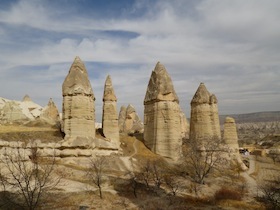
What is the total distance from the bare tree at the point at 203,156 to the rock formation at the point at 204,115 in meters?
2.08

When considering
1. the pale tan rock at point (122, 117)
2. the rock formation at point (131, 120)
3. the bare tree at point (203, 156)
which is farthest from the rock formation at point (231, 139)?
the pale tan rock at point (122, 117)

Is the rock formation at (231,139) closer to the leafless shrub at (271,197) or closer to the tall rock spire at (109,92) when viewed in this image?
the leafless shrub at (271,197)

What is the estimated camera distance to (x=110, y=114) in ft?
120

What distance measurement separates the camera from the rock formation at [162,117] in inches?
1389

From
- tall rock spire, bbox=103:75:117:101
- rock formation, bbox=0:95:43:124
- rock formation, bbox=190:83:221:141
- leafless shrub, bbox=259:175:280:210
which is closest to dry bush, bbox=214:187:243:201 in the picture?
leafless shrub, bbox=259:175:280:210

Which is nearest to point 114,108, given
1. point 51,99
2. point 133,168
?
point 133,168

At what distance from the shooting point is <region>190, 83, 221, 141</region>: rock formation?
130 ft

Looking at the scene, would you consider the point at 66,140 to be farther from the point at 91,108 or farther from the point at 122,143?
the point at 122,143

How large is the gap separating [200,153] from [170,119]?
18.1 feet

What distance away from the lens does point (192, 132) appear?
133 ft

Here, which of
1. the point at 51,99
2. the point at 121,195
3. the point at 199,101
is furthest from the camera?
the point at 51,99

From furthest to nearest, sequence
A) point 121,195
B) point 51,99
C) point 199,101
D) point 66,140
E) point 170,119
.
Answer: point 51,99 → point 199,101 → point 170,119 → point 66,140 → point 121,195

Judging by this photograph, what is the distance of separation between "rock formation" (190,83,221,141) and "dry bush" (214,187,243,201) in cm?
1183

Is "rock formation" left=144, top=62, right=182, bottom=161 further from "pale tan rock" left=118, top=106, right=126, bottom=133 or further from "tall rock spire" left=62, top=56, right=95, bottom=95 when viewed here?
"pale tan rock" left=118, top=106, right=126, bottom=133
